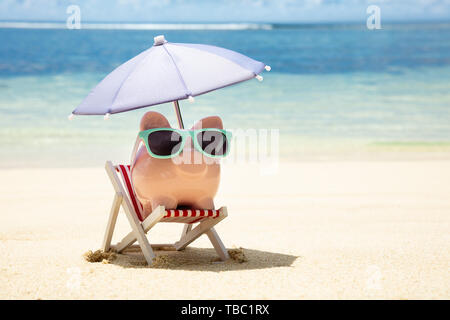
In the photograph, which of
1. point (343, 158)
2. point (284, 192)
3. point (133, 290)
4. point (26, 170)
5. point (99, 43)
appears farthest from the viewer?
point (99, 43)

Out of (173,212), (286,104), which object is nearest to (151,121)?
(173,212)

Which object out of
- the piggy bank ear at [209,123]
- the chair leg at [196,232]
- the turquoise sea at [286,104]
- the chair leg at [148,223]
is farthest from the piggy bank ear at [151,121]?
the turquoise sea at [286,104]

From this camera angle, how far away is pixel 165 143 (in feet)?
14.8

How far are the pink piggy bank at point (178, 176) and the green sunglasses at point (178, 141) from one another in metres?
0.05

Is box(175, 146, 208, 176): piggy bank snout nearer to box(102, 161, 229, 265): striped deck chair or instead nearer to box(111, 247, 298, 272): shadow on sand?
box(102, 161, 229, 265): striped deck chair

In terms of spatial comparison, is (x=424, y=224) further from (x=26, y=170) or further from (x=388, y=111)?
(x=388, y=111)

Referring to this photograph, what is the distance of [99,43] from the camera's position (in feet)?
118

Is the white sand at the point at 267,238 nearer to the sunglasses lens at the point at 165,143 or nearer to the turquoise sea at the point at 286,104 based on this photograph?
the sunglasses lens at the point at 165,143

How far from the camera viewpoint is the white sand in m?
4.10

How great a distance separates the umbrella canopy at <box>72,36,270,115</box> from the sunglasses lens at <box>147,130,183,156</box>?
27 cm

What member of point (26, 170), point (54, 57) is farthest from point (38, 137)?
point (54, 57)

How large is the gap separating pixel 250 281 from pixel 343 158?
7.21 m

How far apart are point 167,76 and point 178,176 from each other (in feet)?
2.08

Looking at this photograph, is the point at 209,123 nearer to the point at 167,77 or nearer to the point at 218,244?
the point at 167,77
